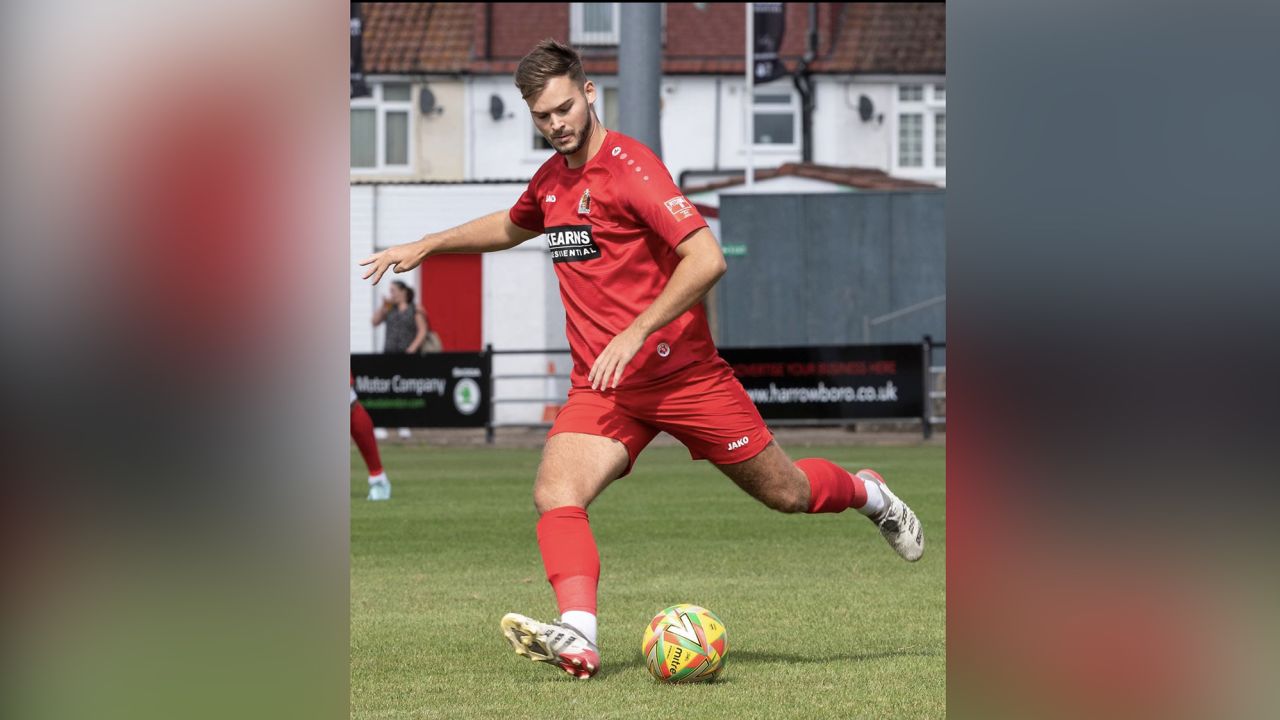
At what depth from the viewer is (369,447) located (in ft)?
50.6

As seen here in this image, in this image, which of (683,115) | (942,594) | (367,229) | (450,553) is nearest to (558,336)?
(367,229)

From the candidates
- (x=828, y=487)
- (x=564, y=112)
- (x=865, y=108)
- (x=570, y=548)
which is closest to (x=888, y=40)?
(x=865, y=108)

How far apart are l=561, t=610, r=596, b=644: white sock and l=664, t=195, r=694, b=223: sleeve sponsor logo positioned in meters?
1.37

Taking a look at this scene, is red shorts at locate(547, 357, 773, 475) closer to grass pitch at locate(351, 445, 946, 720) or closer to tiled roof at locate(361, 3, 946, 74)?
grass pitch at locate(351, 445, 946, 720)

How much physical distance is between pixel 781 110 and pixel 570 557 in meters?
37.0

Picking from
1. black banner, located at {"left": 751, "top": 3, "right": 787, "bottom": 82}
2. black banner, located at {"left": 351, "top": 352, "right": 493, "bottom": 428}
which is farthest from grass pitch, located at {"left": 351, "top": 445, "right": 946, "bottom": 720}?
black banner, located at {"left": 751, "top": 3, "right": 787, "bottom": 82}

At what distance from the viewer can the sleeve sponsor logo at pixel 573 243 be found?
6977 millimetres

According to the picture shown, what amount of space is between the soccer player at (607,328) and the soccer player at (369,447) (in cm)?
724

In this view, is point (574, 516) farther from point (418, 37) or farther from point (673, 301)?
point (418, 37)
